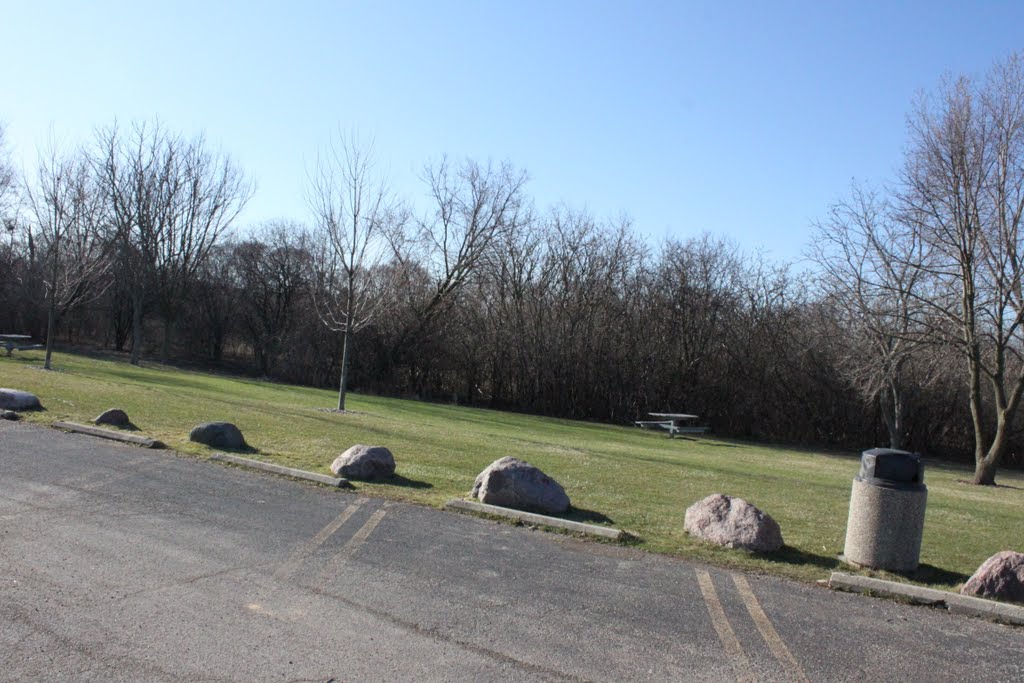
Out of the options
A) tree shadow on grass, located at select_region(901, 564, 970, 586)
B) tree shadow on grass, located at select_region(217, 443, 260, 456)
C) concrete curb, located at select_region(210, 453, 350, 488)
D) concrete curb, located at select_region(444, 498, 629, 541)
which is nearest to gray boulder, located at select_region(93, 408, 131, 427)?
tree shadow on grass, located at select_region(217, 443, 260, 456)

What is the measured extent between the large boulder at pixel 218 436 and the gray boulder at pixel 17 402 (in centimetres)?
411

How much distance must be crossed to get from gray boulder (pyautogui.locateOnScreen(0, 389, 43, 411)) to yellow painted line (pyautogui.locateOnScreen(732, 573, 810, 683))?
41.3 ft

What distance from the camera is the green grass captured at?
320 inches

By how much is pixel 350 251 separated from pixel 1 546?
16522 millimetres

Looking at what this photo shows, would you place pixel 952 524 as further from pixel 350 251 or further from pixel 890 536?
pixel 350 251

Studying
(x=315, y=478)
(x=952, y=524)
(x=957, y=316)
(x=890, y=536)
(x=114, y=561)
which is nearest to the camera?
(x=114, y=561)

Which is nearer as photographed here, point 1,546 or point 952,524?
point 1,546

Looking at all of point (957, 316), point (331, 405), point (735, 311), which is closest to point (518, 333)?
point (735, 311)

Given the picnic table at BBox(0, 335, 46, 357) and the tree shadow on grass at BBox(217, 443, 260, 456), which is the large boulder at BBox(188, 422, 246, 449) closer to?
the tree shadow on grass at BBox(217, 443, 260, 456)

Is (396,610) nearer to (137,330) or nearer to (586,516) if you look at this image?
(586,516)

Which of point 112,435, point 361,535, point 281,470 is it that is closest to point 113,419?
point 112,435

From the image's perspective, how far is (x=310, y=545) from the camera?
271 inches

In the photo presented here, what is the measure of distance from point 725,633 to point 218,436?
8.67 meters

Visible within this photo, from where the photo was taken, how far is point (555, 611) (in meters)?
5.55
